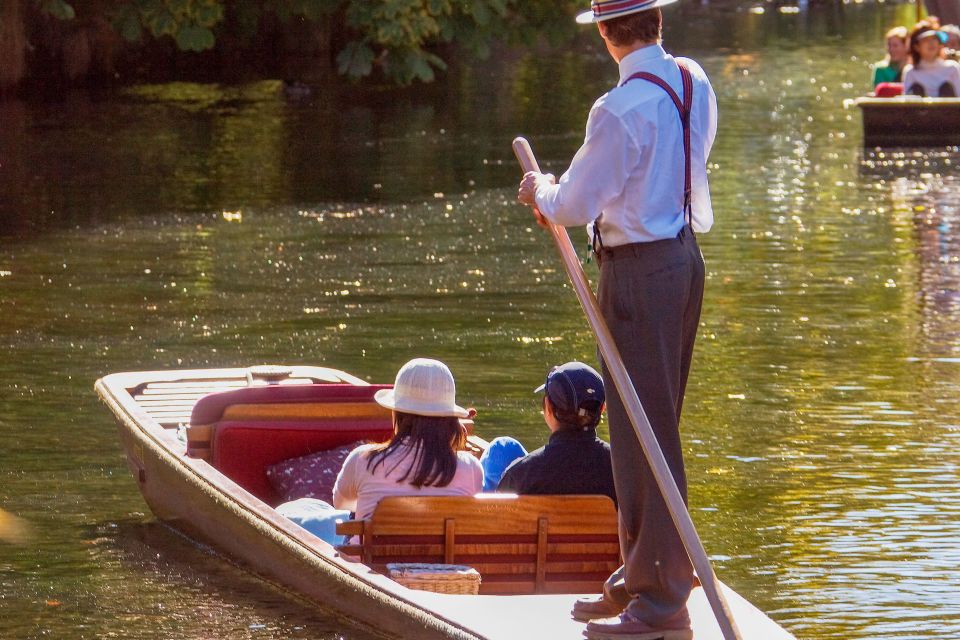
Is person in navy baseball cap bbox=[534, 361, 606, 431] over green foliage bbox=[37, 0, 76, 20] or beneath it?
beneath

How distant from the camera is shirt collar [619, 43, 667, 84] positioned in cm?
551

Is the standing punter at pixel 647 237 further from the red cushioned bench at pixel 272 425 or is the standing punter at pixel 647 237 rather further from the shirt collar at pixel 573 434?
the red cushioned bench at pixel 272 425

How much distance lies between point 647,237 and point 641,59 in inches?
18.1

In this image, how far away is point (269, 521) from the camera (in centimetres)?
729

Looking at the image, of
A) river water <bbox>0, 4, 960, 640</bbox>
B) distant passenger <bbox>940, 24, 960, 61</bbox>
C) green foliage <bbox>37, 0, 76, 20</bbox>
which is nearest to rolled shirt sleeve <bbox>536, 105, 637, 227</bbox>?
river water <bbox>0, 4, 960, 640</bbox>

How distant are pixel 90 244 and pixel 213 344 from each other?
461cm

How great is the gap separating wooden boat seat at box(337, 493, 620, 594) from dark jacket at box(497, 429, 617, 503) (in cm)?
11

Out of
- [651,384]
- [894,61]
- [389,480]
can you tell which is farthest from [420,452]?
[894,61]

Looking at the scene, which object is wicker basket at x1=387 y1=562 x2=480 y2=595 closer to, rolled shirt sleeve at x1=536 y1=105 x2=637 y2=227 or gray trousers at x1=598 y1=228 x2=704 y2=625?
gray trousers at x1=598 y1=228 x2=704 y2=625

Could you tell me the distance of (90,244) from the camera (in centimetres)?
1688

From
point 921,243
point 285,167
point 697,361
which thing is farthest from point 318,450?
point 285,167

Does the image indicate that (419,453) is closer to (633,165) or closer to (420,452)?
(420,452)

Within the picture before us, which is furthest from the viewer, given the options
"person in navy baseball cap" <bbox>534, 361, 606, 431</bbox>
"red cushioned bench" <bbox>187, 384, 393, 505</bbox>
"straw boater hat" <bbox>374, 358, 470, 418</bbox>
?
"red cushioned bench" <bbox>187, 384, 393, 505</bbox>

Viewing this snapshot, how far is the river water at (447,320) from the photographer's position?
7.98m
